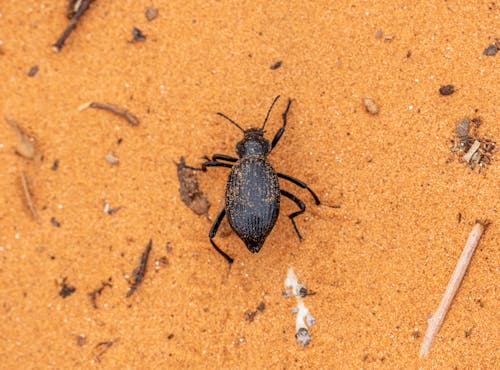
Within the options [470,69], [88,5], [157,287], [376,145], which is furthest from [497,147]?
[88,5]

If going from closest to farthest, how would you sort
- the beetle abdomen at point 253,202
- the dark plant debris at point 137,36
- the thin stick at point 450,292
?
the beetle abdomen at point 253,202 < the thin stick at point 450,292 < the dark plant debris at point 137,36

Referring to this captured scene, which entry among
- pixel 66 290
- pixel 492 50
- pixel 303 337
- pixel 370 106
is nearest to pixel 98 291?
A: pixel 66 290

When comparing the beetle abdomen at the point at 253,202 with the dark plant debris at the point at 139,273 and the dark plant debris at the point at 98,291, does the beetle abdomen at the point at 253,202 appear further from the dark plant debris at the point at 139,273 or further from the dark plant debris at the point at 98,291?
the dark plant debris at the point at 98,291

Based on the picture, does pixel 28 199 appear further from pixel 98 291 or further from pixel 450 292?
pixel 450 292

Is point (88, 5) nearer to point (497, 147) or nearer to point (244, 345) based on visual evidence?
point (244, 345)

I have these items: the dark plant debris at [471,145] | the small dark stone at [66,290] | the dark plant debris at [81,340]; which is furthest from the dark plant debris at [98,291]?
the dark plant debris at [471,145]

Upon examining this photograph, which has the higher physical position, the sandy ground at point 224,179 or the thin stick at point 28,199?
the sandy ground at point 224,179

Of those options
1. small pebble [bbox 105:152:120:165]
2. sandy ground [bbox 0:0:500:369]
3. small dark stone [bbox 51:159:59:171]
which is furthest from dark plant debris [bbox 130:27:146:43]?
small dark stone [bbox 51:159:59:171]
